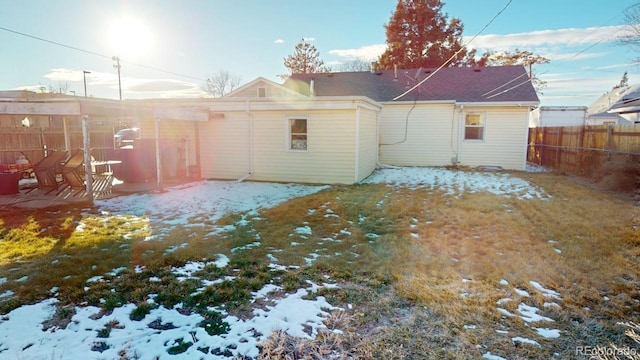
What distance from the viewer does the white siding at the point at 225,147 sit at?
11.2 meters

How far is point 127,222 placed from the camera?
21.0 feet

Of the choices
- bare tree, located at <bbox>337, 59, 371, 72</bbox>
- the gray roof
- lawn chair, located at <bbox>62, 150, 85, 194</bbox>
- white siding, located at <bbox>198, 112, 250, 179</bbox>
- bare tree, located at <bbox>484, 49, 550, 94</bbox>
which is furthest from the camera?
bare tree, located at <bbox>337, 59, 371, 72</bbox>

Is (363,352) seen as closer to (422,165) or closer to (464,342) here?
(464,342)

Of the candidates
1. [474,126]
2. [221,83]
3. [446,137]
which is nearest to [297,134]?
[446,137]

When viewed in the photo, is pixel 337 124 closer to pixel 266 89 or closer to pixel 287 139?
pixel 287 139

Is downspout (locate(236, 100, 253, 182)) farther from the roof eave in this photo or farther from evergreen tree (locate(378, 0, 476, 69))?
evergreen tree (locate(378, 0, 476, 69))

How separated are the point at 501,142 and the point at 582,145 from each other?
2.74 m

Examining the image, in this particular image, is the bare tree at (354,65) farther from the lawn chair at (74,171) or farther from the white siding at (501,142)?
the lawn chair at (74,171)

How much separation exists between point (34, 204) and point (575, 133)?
631 inches

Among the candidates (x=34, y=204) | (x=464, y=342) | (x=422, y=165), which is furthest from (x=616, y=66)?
(x=34, y=204)

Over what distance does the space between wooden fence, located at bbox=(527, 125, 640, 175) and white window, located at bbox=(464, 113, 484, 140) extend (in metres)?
2.86

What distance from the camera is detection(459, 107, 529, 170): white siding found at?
45.8 feet

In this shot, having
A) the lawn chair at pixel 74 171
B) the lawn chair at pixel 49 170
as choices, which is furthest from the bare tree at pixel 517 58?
the lawn chair at pixel 49 170

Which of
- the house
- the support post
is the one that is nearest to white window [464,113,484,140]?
the house
